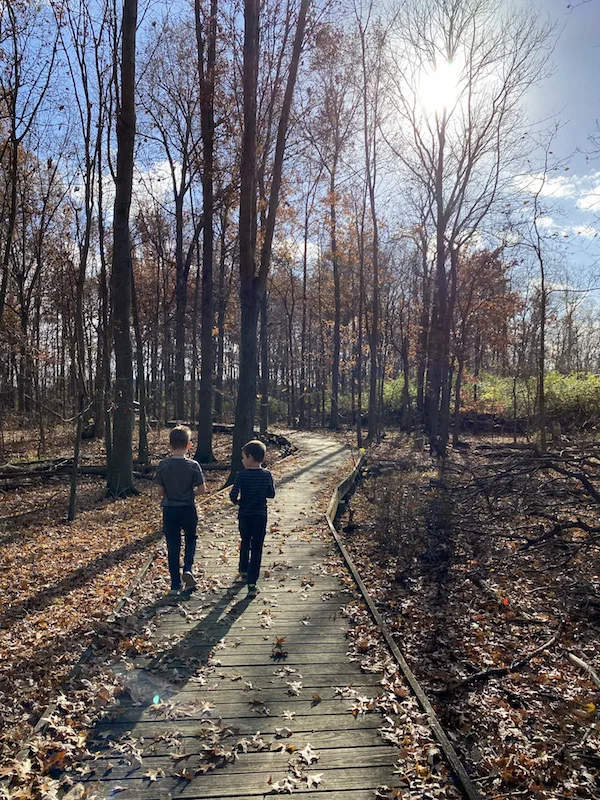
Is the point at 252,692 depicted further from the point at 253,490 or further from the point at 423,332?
the point at 423,332

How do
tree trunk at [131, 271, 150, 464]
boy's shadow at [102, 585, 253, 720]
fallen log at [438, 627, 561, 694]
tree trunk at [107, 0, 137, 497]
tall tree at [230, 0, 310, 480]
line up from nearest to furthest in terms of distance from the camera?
boy's shadow at [102, 585, 253, 720] → fallen log at [438, 627, 561, 694] → tree trunk at [107, 0, 137, 497] → tall tree at [230, 0, 310, 480] → tree trunk at [131, 271, 150, 464]

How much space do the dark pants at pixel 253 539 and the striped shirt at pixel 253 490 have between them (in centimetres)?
9

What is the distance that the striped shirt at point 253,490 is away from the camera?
229 inches

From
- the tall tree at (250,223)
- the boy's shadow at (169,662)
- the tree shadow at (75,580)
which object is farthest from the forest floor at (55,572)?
the tall tree at (250,223)

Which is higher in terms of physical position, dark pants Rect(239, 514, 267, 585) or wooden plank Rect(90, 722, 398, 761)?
dark pants Rect(239, 514, 267, 585)

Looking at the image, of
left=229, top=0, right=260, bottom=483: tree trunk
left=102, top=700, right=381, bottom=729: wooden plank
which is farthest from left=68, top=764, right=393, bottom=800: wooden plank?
left=229, top=0, right=260, bottom=483: tree trunk

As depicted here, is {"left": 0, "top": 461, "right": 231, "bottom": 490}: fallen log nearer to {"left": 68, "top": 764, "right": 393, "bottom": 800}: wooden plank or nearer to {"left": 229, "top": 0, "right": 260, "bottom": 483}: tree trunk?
{"left": 229, "top": 0, "right": 260, "bottom": 483}: tree trunk

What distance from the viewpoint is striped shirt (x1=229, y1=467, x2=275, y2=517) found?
19.1 ft

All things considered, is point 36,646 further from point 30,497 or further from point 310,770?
point 30,497

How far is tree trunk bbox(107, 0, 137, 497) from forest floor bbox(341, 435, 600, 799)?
18.2ft

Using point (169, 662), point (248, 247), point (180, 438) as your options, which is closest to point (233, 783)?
point (169, 662)

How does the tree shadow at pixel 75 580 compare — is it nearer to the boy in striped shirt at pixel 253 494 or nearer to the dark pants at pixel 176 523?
the dark pants at pixel 176 523

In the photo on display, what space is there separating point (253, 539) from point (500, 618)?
10.9ft

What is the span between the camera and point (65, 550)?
28.2ft
